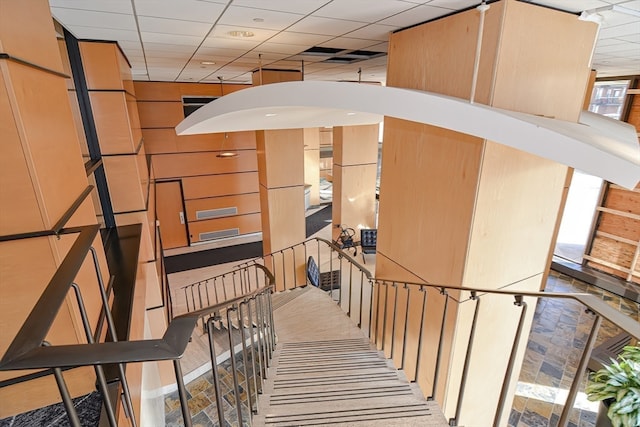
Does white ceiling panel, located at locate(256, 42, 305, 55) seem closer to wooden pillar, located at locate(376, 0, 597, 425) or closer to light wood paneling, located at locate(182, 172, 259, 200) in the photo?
wooden pillar, located at locate(376, 0, 597, 425)

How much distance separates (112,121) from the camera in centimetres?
410

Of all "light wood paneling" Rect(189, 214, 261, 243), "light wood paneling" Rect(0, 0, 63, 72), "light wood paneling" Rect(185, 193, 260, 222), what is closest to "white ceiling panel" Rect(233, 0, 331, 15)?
"light wood paneling" Rect(0, 0, 63, 72)

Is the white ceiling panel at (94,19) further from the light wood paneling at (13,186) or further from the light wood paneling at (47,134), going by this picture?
the light wood paneling at (13,186)

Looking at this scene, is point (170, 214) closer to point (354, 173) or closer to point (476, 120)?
point (354, 173)

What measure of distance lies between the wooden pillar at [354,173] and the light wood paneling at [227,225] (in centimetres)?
327

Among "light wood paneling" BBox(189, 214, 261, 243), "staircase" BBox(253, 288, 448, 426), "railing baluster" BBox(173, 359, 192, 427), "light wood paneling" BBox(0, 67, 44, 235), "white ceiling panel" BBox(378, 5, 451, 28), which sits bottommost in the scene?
"light wood paneling" BBox(189, 214, 261, 243)

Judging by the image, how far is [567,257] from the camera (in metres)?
8.77

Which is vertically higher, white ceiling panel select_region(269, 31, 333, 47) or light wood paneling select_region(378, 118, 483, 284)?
white ceiling panel select_region(269, 31, 333, 47)

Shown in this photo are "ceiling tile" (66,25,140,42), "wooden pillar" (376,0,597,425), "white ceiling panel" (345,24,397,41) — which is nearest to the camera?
"wooden pillar" (376,0,597,425)

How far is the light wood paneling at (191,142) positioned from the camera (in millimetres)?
9039

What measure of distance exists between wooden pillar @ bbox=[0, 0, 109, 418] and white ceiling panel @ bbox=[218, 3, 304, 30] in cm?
141

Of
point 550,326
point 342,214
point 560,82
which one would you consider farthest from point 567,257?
point 560,82

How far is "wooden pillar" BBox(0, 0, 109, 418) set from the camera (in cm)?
146

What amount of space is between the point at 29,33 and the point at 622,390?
12.0 feet
